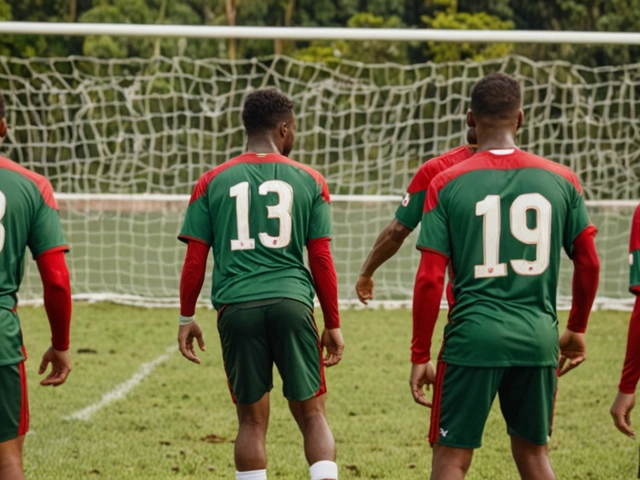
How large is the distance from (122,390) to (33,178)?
190 inches

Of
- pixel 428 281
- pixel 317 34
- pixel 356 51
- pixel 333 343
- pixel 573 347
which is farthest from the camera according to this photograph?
pixel 356 51

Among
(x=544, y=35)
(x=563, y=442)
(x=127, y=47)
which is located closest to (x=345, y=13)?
(x=127, y=47)

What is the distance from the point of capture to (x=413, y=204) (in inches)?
194

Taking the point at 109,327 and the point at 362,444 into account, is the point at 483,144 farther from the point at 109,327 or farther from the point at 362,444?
the point at 109,327

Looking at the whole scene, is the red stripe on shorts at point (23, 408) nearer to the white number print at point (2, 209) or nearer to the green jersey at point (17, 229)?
the green jersey at point (17, 229)

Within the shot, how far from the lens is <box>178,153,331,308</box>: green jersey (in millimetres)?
4793

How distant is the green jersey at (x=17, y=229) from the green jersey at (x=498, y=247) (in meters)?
1.51

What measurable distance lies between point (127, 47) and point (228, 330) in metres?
39.0

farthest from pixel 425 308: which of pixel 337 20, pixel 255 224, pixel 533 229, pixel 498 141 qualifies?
pixel 337 20

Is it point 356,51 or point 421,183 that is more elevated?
point 421,183

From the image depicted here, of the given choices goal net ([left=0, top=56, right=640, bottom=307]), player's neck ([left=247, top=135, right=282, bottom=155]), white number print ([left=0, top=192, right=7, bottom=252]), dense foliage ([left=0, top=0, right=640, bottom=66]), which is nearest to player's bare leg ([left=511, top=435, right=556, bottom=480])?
player's neck ([left=247, top=135, right=282, bottom=155])

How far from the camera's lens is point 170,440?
709 centimetres

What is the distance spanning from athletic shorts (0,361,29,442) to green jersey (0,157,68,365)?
0.05 m

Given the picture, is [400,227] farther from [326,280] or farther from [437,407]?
[437,407]
